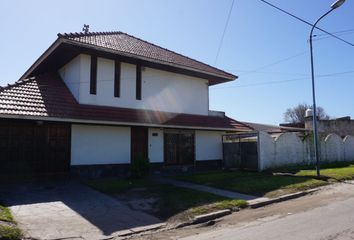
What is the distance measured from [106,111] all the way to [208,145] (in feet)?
24.7

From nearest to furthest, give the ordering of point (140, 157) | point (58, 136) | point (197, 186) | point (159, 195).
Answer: point (159, 195) < point (197, 186) < point (58, 136) < point (140, 157)

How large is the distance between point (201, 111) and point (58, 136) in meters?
9.17

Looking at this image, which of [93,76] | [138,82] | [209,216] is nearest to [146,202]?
[209,216]

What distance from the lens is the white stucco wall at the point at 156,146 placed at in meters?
18.1

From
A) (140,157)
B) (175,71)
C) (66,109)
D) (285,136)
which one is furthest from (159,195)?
(285,136)

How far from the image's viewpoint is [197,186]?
45.7 feet

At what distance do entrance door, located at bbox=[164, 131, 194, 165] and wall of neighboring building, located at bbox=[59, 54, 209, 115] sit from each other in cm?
142

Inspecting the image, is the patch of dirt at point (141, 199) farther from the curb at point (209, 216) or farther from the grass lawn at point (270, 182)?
the grass lawn at point (270, 182)

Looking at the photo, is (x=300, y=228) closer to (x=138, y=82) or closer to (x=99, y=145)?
(x=99, y=145)

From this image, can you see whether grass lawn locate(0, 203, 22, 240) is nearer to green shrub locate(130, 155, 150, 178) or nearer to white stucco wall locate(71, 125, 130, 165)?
white stucco wall locate(71, 125, 130, 165)

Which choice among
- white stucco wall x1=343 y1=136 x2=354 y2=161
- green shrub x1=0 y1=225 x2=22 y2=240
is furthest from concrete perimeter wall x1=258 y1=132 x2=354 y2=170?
green shrub x1=0 y1=225 x2=22 y2=240

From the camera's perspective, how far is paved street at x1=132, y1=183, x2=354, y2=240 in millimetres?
6859

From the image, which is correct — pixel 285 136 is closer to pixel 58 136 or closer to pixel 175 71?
pixel 175 71

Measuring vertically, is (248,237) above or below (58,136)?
below
